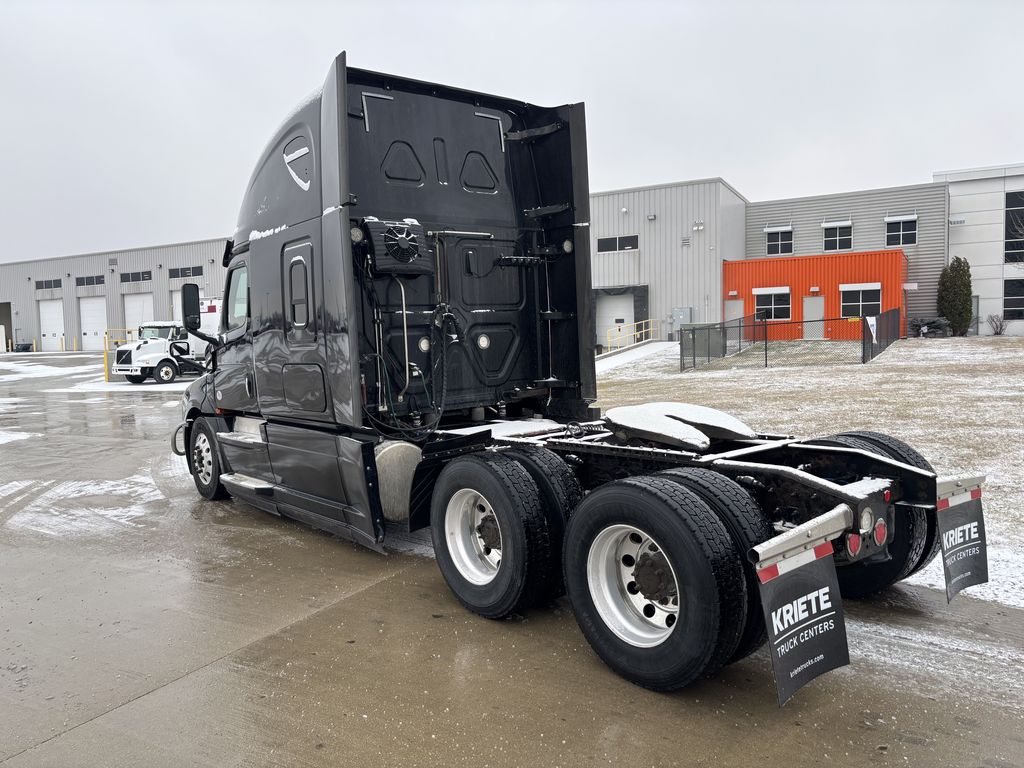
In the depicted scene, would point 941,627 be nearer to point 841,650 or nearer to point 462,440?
point 841,650

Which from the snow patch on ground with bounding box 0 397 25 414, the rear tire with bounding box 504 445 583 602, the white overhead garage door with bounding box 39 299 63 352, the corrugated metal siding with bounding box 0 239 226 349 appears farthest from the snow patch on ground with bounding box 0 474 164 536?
the white overhead garage door with bounding box 39 299 63 352

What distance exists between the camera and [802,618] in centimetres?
309

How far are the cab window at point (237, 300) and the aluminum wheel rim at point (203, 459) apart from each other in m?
1.30

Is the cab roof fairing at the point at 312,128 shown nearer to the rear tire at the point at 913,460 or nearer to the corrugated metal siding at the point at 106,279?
the rear tire at the point at 913,460

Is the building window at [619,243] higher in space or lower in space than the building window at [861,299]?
higher

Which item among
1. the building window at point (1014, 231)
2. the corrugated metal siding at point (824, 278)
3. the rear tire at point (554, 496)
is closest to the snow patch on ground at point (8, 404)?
the rear tire at point (554, 496)

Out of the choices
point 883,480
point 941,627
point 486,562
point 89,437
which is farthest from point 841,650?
point 89,437

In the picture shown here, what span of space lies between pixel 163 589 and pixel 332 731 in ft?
8.04

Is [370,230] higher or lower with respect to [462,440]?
higher

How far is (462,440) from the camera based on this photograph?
214 inches

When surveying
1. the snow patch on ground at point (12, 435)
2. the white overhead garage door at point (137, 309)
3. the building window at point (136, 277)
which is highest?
the building window at point (136, 277)

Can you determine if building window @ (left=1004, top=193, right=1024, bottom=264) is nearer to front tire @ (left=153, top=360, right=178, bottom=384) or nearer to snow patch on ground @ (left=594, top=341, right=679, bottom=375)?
snow patch on ground @ (left=594, top=341, right=679, bottom=375)

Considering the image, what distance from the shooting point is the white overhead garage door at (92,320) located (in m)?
60.9

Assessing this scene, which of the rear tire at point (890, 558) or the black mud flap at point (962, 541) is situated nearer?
the black mud flap at point (962, 541)
